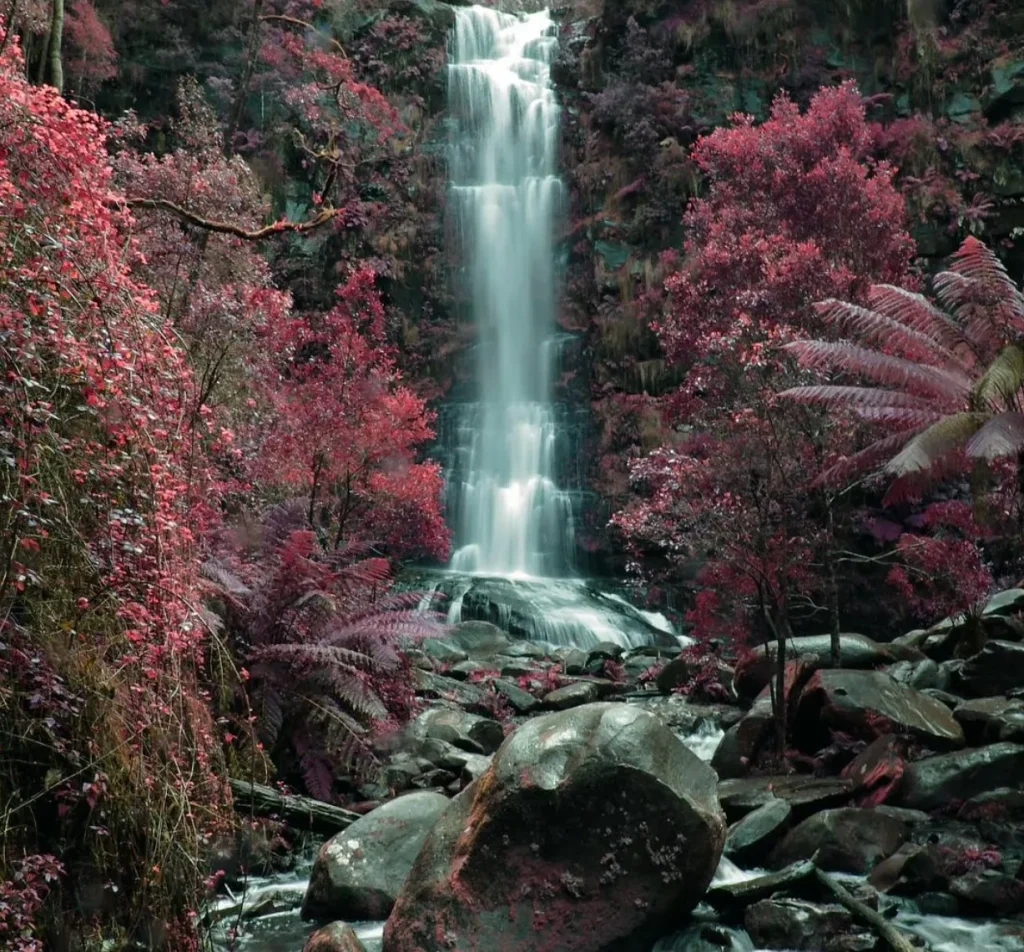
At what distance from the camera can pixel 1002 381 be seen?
867 centimetres

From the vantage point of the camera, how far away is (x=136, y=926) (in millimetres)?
4055

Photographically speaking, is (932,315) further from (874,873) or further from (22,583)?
(22,583)

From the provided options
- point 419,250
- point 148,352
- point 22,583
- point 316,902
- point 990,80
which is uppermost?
point 990,80

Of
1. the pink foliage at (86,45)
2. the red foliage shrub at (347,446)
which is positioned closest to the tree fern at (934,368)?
the red foliage shrub at (347,446)

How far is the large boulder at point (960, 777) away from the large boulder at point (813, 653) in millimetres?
3436

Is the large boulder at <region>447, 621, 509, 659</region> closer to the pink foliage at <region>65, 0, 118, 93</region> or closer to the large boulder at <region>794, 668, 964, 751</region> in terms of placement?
the large boulder at <region>794, 668, 964, 751</region>

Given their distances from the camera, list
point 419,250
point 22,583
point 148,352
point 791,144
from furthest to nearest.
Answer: point 419,250 < point 791,144 < point 148,352 < point 22,583

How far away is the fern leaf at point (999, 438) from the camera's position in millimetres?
7934

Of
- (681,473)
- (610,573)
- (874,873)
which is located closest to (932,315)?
(681,473)

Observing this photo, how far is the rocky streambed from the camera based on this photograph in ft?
19.0

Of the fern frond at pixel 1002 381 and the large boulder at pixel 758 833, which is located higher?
the fern frond at pixel 1002 381

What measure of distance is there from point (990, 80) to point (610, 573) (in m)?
13.7

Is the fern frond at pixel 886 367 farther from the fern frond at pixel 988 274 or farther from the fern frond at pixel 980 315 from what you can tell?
the fern frond at pixel 988 274

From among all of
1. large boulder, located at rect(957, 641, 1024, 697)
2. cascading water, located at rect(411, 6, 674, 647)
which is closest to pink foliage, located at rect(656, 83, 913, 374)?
large boulder, located at rect(957, 641, 1024, 697)
